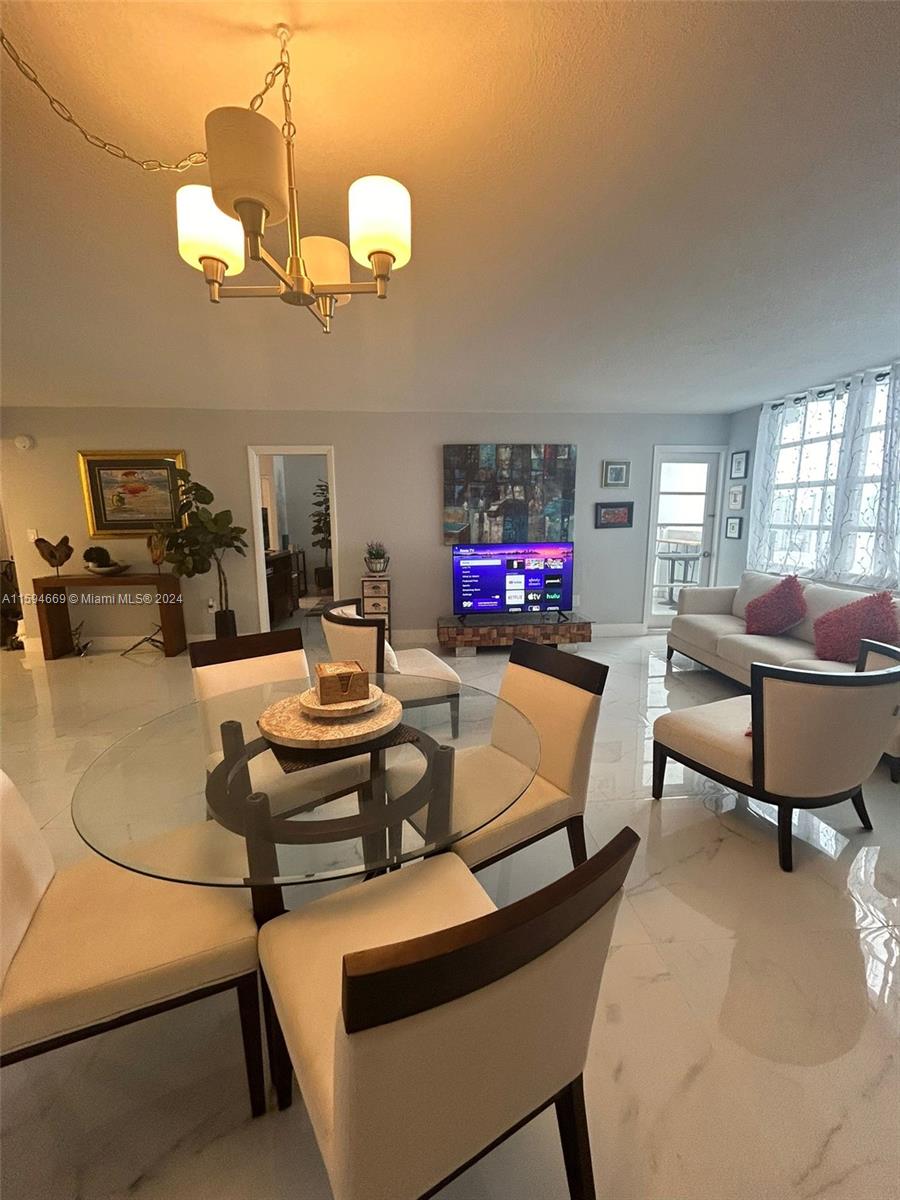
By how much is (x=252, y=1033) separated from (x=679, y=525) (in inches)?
224

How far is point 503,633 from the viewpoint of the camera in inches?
195

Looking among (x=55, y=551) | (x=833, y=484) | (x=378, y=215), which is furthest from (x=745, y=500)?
(x=55, y=551)

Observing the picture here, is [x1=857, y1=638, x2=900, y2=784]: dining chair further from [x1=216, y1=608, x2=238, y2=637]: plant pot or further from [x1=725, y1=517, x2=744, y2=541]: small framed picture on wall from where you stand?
[x1=216, y1=608, x2=238, y2=637]: plant pot

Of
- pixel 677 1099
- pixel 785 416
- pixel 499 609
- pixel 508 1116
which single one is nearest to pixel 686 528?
pixel 785 416

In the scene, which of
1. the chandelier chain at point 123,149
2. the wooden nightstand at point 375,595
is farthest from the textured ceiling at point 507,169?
the wooden nightstand at point 375,595

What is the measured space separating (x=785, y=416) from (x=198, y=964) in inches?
220

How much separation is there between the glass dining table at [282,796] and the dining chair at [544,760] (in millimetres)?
14

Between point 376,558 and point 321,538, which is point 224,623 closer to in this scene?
point 376,558

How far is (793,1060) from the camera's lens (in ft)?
4.24

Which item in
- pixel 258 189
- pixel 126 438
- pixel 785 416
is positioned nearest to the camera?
pixel 258 189

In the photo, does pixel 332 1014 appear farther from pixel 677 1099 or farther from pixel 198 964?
pixel 677 1099

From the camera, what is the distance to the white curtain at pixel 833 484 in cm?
363

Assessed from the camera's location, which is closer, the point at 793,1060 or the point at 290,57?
the point at 290,57

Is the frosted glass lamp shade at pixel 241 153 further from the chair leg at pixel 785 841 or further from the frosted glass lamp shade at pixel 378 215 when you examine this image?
the chair leg at pixel 785 841
